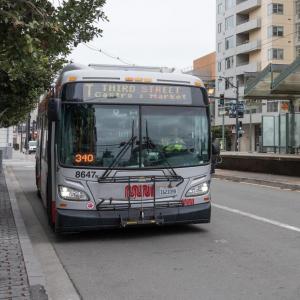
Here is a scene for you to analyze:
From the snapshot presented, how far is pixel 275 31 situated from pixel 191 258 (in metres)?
71.9

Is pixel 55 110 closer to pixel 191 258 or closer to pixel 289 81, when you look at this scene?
pixel 191 258

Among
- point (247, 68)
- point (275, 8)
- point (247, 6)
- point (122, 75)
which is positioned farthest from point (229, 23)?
point (122, 75)

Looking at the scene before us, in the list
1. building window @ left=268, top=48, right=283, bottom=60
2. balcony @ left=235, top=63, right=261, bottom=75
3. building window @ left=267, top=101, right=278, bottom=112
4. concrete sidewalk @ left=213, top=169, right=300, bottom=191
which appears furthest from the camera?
balcony @ left=235, top=63, right=261, bottom=75

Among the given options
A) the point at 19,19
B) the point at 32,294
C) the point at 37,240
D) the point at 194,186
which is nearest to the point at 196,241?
the point at 194,186

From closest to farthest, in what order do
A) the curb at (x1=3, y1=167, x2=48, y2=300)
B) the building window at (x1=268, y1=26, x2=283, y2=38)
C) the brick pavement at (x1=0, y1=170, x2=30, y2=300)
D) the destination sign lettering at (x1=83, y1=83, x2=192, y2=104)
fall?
the brick pavement at (x1=0, y1=170, x2=30, y2=300), the curb at (x1=3, y1=167, x2=48, y2=300), the destination sign lettering at (x1=83, y1=83, x2=192, y2=104), the building window at (x1=268, y1=26, x2=283, y2=38)

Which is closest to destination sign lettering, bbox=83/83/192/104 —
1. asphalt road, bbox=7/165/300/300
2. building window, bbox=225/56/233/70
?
asphalt road, bbox=7/165/300/300

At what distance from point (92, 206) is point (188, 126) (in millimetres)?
2129

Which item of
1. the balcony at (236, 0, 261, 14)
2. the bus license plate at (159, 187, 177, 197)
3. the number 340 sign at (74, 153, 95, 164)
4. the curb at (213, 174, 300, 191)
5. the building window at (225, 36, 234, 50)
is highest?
the balcony at (236, 0, 261, 14)

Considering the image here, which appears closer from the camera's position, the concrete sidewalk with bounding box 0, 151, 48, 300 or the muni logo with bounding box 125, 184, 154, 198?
the concrete sidewalk with bounding box 0, 151, 48, 300

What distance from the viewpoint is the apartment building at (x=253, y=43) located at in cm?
7550

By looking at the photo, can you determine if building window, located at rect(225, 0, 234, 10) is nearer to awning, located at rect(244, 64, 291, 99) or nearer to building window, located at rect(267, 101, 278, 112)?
building window, located at rect(267, 101, 278, 112)

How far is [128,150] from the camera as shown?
9.23 meters

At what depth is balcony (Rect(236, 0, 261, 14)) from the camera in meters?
78.1

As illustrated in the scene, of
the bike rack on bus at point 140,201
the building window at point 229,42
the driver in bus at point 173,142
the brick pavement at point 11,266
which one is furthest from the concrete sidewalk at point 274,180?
the building window at point 229,42
